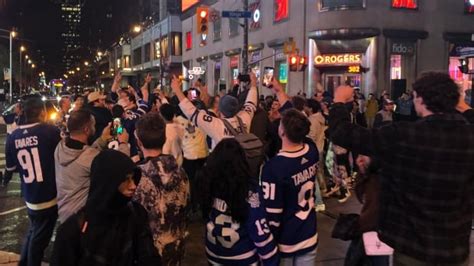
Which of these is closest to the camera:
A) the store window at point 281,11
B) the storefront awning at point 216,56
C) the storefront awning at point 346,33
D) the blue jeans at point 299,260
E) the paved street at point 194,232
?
the blue jeans at point 299,260

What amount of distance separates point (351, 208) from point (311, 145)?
533cm

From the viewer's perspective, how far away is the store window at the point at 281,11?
1180 inches

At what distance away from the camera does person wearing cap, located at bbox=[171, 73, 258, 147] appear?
5.48 metres

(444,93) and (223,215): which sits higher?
(444,93)

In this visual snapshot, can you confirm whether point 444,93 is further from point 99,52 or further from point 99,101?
point 99,52

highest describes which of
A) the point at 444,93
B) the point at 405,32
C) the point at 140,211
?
the point at 405,32

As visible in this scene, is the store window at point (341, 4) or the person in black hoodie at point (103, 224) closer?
the person in black hoodie at point (103, 224)

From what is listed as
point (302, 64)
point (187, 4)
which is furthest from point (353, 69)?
point (187, 4)

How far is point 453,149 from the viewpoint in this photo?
2.85 meters

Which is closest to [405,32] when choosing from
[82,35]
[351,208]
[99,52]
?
[351,208]

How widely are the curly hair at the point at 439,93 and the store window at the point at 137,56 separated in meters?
78.8

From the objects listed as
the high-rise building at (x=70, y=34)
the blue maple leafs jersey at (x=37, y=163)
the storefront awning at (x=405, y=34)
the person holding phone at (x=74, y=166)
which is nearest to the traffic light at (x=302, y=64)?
the storefront awning at (x=405, y=34)

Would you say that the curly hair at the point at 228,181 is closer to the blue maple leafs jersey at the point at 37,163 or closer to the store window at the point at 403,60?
the blue maple leafs jersey at the point at 37,163

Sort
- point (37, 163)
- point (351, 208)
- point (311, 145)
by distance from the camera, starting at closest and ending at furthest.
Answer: point (311, 145), point (37, 163), point (351, 208)
